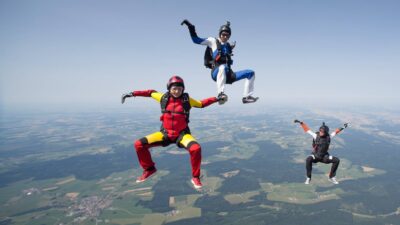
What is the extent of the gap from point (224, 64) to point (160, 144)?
3.74m

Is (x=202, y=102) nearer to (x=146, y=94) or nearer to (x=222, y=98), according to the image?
(x=222, y=98)

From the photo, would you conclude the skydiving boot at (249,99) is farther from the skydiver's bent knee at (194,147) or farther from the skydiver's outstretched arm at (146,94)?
the skydiver's outstretched arm at (146,94)

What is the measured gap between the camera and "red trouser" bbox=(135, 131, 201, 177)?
24.9 ft

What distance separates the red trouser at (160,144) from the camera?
7.60m

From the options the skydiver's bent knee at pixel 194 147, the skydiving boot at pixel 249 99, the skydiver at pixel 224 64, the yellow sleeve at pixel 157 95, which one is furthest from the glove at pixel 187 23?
the skydiver's bent knee at pixel 194 147

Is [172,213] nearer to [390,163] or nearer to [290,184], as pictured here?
[290,184]

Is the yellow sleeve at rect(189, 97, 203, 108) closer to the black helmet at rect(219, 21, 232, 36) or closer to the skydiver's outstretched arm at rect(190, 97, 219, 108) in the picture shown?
the skydiver's outstretched arm at rect(190, 97, 219, 108)

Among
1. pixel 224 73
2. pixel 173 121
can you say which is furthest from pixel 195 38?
pixel 173 121

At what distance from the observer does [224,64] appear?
9.46 metres

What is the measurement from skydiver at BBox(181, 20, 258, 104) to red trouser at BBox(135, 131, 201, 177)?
7.85 ft

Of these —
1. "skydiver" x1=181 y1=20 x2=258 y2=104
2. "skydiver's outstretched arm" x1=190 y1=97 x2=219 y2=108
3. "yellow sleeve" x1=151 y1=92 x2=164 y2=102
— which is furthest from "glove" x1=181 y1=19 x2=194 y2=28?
"skydiver's outstretched arm" x1=190 y1=97 x2=219 y2=108

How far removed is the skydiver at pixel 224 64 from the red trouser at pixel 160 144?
2393 mm

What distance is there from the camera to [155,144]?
823 cm

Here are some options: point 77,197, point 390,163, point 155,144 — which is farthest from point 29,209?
point 390,163
